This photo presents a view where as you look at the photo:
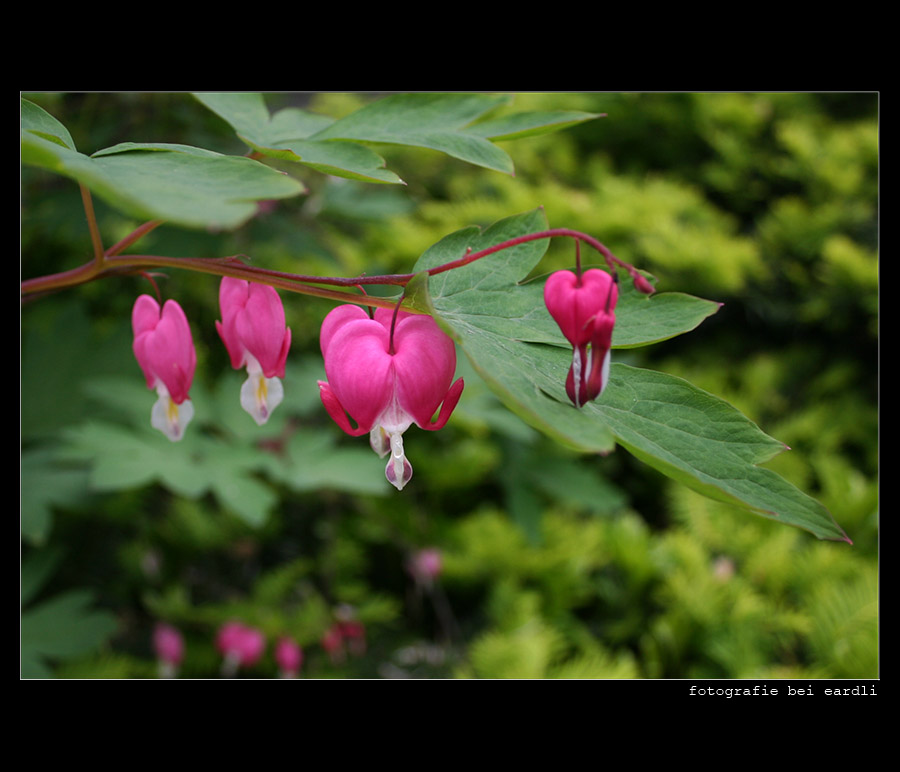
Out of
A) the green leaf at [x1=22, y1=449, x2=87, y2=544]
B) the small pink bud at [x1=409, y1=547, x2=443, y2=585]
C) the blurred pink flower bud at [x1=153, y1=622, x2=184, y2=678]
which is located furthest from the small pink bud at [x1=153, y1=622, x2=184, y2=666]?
the small pink bud at [x1=409, y1=547, x2=443, y2=585]

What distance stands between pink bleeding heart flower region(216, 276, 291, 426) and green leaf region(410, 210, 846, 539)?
0.55 ft

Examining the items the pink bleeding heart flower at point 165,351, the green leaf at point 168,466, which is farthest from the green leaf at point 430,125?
the green leaf at point 168,466

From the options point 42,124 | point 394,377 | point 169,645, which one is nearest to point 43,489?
point 169,645

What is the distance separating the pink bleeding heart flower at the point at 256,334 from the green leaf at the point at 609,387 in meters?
0.17

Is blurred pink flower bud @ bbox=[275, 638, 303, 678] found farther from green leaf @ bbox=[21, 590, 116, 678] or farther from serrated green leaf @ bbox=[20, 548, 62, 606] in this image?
serrated green leaf @ bbox=[20, 548, 62, 606]

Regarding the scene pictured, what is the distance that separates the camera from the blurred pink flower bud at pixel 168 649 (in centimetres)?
163

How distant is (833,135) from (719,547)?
177 cm

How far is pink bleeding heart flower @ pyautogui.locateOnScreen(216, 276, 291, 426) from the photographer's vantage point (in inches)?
26.0

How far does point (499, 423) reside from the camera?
1.54 metres

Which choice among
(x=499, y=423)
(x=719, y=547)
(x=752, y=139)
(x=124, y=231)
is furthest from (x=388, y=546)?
(x=752, y=139)

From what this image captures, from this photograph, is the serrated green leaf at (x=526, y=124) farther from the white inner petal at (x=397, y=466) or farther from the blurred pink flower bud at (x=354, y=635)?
the blurred pink flower bud at (x=354, y=635)

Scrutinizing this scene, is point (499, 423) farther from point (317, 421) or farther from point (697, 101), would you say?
point (697, 101)

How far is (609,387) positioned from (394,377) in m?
0.16

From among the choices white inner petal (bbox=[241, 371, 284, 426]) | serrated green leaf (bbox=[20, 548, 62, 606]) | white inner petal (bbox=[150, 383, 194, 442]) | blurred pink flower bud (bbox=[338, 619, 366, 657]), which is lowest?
blurred pink flower bud (bbox=[338, 619, 366, 657])
